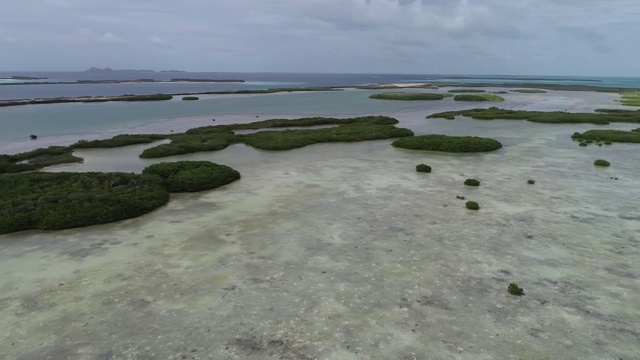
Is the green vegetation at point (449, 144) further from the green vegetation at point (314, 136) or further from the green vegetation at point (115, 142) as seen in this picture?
the green vegetation at point (115, 142)

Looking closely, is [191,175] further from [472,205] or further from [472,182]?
[472,182]

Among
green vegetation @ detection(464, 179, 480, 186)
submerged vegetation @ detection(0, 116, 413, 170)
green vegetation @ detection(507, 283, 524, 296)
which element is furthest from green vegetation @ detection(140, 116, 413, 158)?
green vegetation @ detection(507, 283, 524, 296)

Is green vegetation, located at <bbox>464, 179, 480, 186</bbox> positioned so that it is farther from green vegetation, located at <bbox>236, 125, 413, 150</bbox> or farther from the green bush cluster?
the green bush cluster

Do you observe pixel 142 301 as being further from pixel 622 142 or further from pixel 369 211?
pixel 622 142

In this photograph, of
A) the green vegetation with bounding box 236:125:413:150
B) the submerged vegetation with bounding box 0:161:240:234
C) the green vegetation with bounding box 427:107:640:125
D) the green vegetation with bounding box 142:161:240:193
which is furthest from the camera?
the green vegetation with bounding box 427:107:640:125

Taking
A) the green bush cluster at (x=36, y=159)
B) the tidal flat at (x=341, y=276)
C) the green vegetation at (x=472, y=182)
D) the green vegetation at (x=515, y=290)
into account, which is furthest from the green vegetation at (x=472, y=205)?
the green bush cluster at (x=36, y=159)

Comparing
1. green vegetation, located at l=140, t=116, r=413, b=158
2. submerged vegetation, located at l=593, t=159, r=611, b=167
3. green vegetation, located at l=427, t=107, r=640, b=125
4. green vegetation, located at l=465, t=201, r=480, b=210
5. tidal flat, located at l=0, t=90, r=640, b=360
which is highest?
green vegetation, located at l=427, t=107, r=640, b=125
